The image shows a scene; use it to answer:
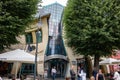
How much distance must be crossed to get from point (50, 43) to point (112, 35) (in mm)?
14593

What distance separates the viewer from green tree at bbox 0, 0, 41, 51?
1905cm

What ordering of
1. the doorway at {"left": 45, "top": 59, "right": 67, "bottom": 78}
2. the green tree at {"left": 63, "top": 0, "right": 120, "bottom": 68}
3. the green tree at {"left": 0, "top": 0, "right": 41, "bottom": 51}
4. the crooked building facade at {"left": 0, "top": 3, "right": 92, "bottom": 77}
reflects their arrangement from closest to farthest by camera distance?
1. the green tree at {"left": 0, "top": 0, "right": 41, "bottom": 51}
2. the green tree at {"left": 63, "top": 0, "right": 120, "bottom": 68}
3. the crooked building facade at {"left": 0, "top": 3, "right": 92, "bottom": 77}
4. the doorway at {"left": 45, "top": 59, "right": 67, "bottom": 78}

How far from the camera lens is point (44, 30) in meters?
40.4

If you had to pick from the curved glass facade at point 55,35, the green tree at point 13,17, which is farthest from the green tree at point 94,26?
the curved glass facade at point 55,35

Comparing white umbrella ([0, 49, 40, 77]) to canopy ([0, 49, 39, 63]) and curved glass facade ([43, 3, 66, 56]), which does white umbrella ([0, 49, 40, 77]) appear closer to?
canopy ([0, 49, 39, 63])

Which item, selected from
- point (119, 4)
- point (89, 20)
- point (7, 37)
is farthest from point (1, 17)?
point (119, 4)

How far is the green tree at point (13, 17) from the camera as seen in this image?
62.5 feet

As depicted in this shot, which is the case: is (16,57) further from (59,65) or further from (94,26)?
(59,65)

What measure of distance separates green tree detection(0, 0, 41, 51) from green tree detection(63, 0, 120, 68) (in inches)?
295

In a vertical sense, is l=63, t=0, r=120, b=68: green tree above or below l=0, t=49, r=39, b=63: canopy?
above

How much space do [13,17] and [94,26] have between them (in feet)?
32.6

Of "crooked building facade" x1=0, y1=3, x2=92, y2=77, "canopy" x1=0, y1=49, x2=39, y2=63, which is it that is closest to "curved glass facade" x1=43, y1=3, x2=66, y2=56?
"crooked building facade" x1=0, y1=3, x2=92, y2=77

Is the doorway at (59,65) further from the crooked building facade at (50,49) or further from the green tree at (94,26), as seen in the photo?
the green tree at (94,26)

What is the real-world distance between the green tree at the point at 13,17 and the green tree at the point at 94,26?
7.50 m
